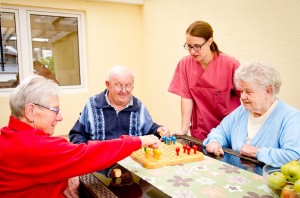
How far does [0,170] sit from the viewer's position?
101cm

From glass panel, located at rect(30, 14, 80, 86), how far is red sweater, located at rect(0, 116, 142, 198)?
3210mm

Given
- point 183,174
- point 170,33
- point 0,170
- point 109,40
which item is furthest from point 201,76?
point 109,40

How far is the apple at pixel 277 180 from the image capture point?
84 centimetres

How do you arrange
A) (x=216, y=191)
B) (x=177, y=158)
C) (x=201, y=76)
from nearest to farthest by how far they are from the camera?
(x=216, y=191), (x=177, y=158), (x=201, y=76)

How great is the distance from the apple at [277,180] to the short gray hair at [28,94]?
34.3 inches

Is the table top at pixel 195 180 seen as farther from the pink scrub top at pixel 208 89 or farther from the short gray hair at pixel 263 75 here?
the pink scrub top at pixel 208 89

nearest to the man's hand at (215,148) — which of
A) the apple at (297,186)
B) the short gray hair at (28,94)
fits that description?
the apple at (297,186)

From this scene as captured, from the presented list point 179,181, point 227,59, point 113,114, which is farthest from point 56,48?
point 179,181

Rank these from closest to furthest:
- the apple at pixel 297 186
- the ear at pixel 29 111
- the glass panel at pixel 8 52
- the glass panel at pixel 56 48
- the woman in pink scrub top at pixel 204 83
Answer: the apple at pixel 297 186
the ear at pixel 29 111
the woman in pink scrub top at pixel 204 83
the glass panel at pixel 8 52
the glass panel at pixel 56 48

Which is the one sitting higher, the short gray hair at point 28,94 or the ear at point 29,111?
the short gray hair at point 28,94

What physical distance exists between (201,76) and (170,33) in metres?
1.94

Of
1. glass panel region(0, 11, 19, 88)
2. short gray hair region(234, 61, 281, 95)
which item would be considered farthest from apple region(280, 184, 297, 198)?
glass panel region(0, 11, 19, 88)

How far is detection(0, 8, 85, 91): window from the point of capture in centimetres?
379

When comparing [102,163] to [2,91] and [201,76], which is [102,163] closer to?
[201,76]
